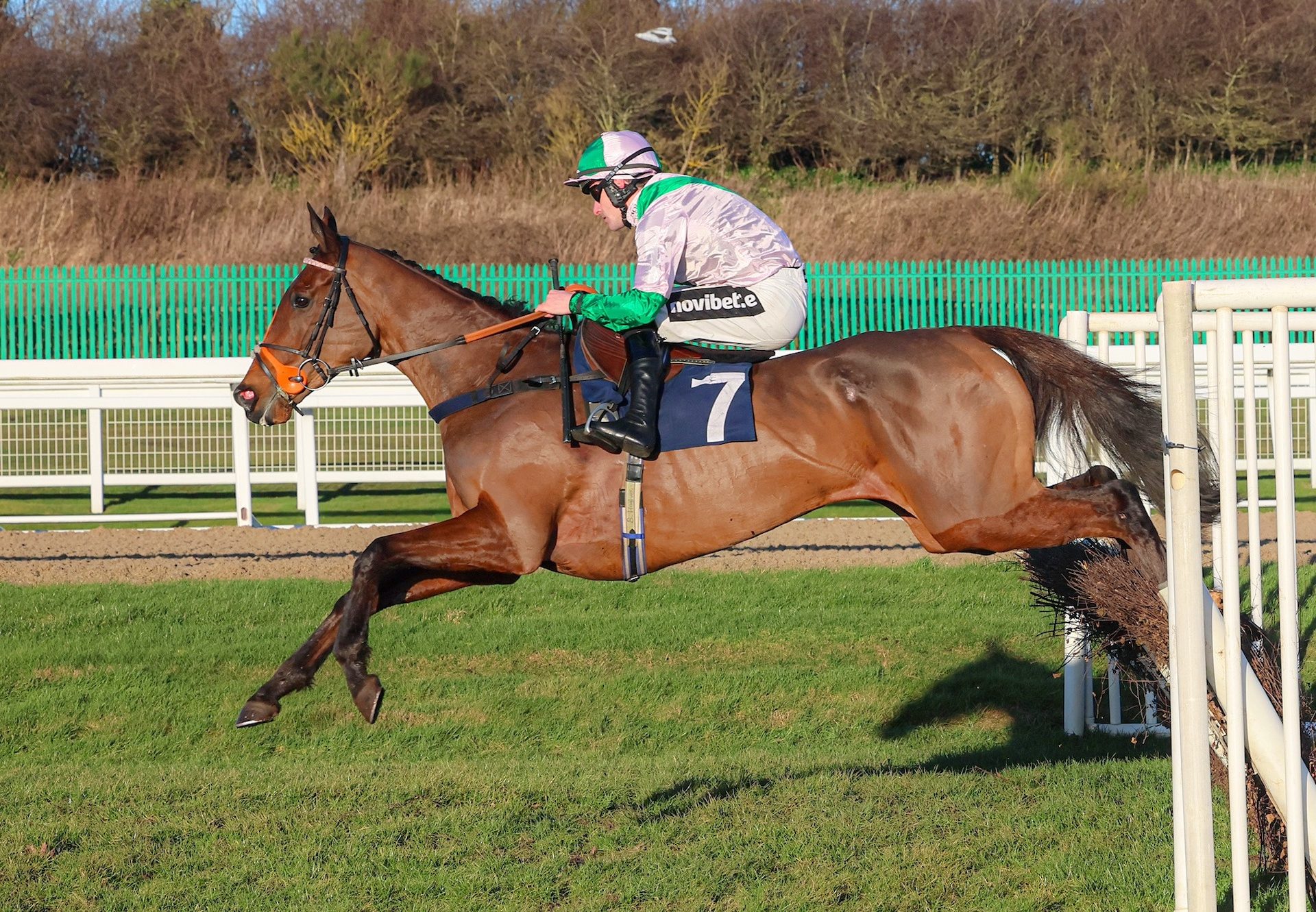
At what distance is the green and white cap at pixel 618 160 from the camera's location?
4418mm

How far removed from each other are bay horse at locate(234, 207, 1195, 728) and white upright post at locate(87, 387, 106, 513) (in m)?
5.95

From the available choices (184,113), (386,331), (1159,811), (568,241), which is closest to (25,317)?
(568,241)

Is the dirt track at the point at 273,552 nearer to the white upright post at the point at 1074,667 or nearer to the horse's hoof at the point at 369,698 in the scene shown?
the white upright post at the point at 1074,667

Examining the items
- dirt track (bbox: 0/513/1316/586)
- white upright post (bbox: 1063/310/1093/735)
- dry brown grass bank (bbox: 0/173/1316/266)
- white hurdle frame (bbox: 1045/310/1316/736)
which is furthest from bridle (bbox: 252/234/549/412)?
dry brown grass bank (bbox: 0/173/1316/266)

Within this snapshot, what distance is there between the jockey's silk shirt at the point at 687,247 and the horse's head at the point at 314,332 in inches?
34.5

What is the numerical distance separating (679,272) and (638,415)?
59 cm

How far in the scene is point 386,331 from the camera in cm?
478

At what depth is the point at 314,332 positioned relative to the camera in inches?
186

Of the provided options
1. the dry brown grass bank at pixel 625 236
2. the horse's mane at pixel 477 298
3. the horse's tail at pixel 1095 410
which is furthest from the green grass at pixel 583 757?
the dry brown grass bank at pixel 625 236

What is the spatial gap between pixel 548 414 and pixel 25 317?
13.5 metres

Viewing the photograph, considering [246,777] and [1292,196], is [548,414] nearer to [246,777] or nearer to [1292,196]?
[246,777]

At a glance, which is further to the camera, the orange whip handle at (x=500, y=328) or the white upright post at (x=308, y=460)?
the white upright post at (x=308, y=460)

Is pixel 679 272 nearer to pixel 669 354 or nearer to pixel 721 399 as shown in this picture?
pixel 669 354

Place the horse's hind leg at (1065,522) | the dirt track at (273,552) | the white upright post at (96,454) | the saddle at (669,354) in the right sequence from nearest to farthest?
1. the horse's hind leg at (1065,522)
2. the saddle at (669,354)
3. the dirt track at (273,552)
4. the white upright post at (96,454)
